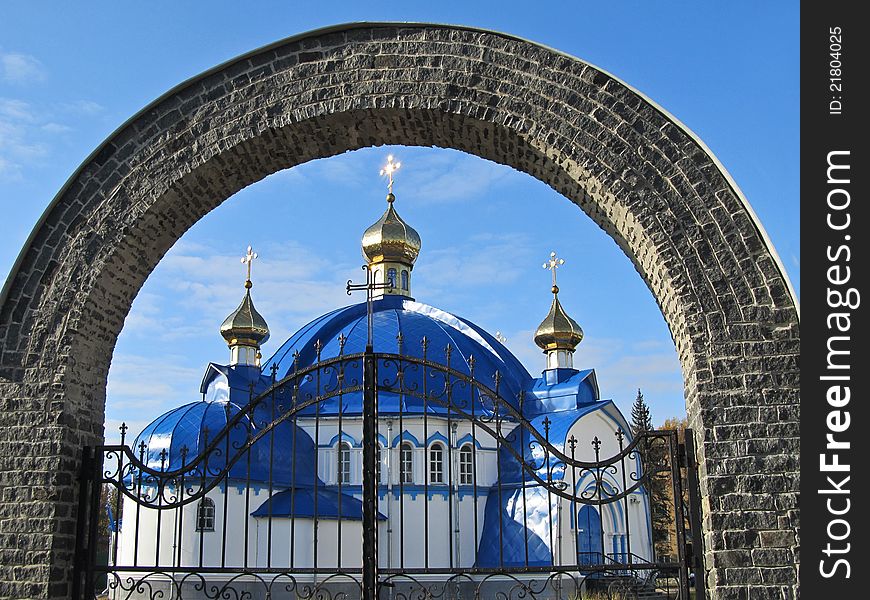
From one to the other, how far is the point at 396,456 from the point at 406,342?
274cm

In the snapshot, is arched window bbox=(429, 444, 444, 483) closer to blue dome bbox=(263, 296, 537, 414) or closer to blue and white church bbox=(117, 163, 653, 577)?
blue and white church bbox=(117, 163, 653, 577)

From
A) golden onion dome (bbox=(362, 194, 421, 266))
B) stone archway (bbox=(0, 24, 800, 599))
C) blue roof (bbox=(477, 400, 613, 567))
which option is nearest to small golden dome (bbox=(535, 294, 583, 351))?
blue roof (bbox=(477, 400, 613, 567))

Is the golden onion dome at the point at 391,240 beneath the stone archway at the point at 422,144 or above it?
above

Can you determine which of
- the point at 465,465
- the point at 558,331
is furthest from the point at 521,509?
the point at 558,331

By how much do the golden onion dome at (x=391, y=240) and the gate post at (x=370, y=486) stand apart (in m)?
17.9

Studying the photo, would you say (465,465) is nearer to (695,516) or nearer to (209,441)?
(209,441)

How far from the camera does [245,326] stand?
22.6 meters

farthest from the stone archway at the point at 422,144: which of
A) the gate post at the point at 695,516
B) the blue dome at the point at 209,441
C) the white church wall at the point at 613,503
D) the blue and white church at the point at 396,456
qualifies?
the white church wall at the point at 613,503

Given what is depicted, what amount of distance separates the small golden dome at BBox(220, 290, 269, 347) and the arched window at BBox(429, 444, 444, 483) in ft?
20.2

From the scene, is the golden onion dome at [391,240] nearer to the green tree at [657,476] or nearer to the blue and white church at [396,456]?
the blue and white church at [396,456]

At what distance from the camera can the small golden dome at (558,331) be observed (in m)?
23.2
